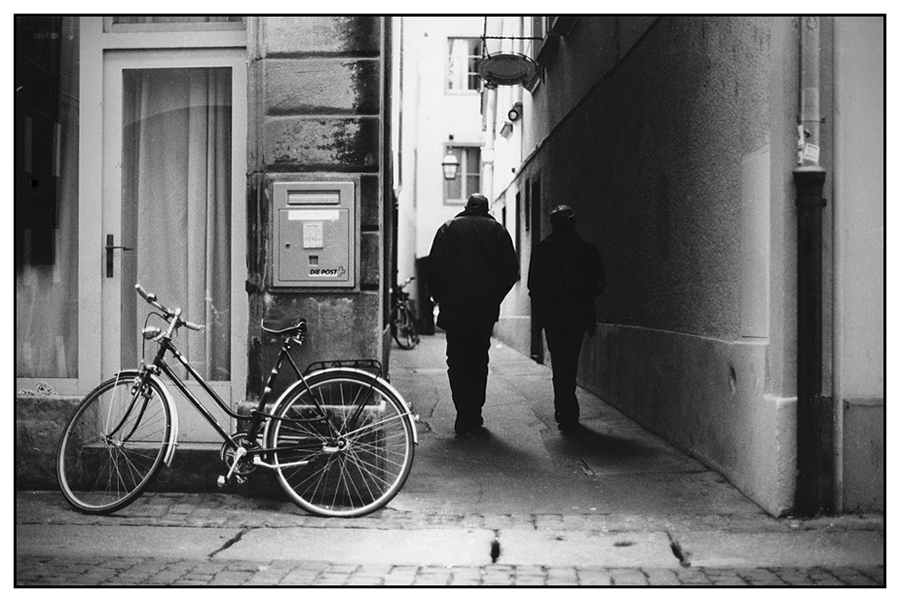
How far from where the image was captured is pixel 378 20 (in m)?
5.50

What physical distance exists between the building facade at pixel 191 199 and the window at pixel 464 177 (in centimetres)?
2084

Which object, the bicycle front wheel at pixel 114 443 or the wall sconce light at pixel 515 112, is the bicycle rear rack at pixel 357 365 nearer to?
the bicycle front wheel at pixel 114 443

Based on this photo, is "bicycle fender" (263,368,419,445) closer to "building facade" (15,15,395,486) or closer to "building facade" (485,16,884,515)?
"building facade" (15,15,395,486)

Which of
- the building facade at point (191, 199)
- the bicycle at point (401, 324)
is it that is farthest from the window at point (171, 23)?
the bicycle at point (401, 324)

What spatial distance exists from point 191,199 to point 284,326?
1.09 metres

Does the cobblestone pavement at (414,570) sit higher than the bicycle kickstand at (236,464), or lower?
lower

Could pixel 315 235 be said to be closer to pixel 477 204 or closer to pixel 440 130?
pixel 477 204

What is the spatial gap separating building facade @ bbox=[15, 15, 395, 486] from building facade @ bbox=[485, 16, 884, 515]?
211cm

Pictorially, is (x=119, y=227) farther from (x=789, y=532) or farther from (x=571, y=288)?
(x=789, y=532)

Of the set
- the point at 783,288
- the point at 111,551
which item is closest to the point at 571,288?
the point at 783,288

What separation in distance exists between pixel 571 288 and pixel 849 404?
284 cm

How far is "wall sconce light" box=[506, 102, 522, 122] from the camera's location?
53.4ft

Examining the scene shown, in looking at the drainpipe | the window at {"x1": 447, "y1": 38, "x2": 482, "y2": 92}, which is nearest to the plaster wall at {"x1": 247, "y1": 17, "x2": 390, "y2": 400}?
the drainpipe

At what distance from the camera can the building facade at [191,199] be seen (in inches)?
216
